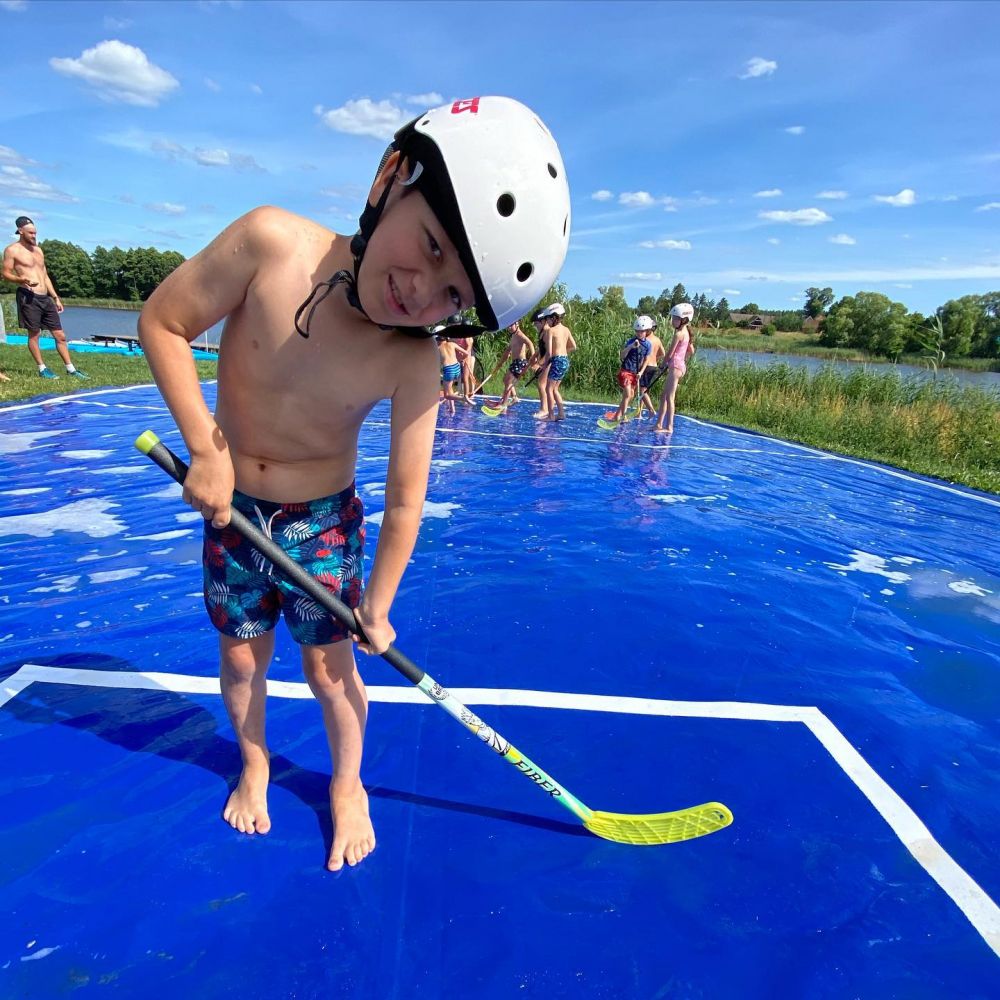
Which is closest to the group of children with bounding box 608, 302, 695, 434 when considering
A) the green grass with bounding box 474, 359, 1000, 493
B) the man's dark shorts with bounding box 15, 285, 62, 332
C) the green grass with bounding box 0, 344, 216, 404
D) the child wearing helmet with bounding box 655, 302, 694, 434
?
the child wearing helmet with bounding box 655, 302, 694, 434

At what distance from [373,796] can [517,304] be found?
157 cm

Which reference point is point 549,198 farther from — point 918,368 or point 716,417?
point 918,368

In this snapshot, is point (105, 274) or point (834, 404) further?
point (105, 274)

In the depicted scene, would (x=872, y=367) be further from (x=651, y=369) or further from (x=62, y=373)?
(x=62, y=373)

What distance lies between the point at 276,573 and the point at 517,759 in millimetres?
879

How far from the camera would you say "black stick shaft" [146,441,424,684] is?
1661mm

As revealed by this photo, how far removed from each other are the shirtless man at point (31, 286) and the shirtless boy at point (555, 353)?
732 centimetres

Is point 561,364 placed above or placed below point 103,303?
above

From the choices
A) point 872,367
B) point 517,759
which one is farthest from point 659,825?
point 872,367

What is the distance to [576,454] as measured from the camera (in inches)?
316

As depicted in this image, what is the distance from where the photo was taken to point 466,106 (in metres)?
1.56

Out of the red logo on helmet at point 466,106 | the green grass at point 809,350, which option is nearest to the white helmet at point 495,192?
the red logo on helmet at point 466,106

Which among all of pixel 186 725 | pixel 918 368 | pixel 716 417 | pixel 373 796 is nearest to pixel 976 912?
pixel 373 796

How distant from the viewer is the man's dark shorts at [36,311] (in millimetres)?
9734
